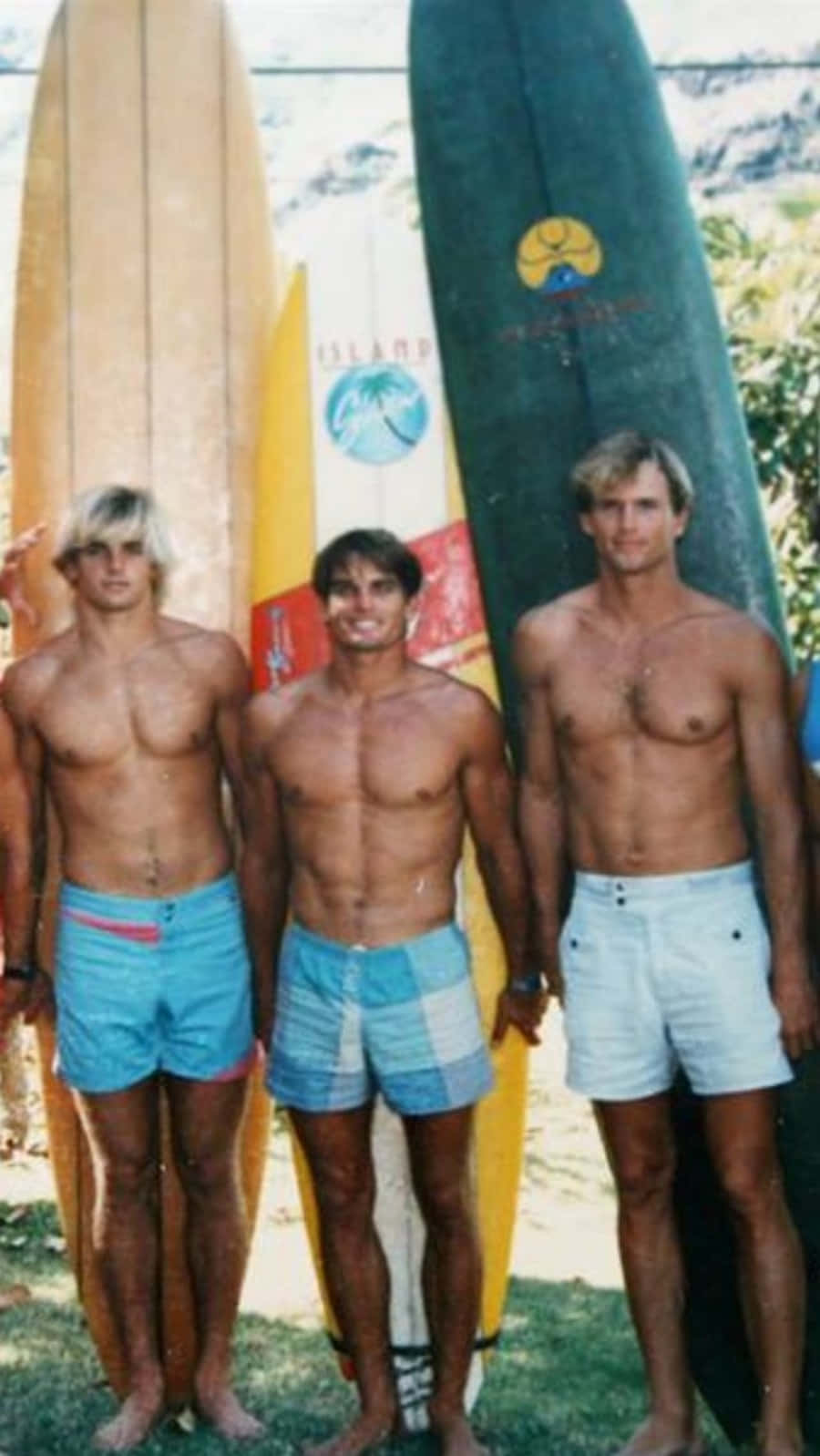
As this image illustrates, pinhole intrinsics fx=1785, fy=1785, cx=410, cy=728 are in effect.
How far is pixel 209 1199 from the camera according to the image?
2.95m

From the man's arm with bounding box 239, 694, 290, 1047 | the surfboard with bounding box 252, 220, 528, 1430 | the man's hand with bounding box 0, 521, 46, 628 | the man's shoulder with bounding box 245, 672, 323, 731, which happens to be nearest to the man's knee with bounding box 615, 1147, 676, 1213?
the surfboard with bounding box 252, 220, 528, 1430

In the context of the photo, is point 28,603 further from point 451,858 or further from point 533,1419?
point 533,1419

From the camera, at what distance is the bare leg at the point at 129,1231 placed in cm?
287

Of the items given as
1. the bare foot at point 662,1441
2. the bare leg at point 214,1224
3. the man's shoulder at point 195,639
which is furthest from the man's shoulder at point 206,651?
the bare foot at point 662,1441

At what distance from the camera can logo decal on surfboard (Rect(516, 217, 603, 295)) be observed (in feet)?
10.3

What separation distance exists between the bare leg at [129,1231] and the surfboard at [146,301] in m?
0.29

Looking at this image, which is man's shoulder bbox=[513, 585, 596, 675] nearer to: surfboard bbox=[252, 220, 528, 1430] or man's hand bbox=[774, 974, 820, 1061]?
surfboard bbox=[252, 220, 528, 1430]

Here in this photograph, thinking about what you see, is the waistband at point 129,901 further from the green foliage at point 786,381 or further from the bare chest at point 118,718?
the green foliage at point 786,381

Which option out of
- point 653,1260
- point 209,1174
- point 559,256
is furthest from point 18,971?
point 559,256

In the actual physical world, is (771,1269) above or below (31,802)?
below

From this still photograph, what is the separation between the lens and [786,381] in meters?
3.37

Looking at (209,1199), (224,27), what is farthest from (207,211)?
(209,1199)

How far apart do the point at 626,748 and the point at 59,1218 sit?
1.56m

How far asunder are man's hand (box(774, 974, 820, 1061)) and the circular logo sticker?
3.90 feet
